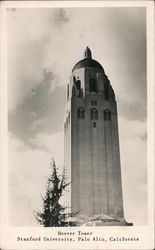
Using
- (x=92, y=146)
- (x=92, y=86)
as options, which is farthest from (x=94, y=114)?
(x=92, y=146)

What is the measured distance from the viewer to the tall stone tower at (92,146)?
169 inches

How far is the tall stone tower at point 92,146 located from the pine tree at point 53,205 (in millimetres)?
368

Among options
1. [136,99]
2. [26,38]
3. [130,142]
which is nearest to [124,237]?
[130,142]

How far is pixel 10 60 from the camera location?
3129 millimetres

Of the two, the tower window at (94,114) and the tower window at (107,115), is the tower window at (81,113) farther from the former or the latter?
the tower window at (107,115)

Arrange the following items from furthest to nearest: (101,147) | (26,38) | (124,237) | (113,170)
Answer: (101,147), (113,170), (26,38), (124,237)

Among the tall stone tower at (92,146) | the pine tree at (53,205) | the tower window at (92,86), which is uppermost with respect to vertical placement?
the tower window at (92,86)

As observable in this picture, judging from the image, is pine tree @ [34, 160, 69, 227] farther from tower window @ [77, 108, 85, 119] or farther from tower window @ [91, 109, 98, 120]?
tower window @ [91, 109, 98, 120]

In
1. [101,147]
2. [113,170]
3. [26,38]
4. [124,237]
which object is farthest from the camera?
[101,147]

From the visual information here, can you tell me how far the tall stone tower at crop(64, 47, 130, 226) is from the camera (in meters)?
4.30

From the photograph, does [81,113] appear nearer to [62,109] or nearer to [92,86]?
[92,86]

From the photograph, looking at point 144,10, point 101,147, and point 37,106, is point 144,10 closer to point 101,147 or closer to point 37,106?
point 37,106

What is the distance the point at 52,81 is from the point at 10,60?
1.28 feet

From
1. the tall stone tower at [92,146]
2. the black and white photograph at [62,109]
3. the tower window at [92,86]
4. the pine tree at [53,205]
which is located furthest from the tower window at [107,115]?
the pine tree at [53,205]
